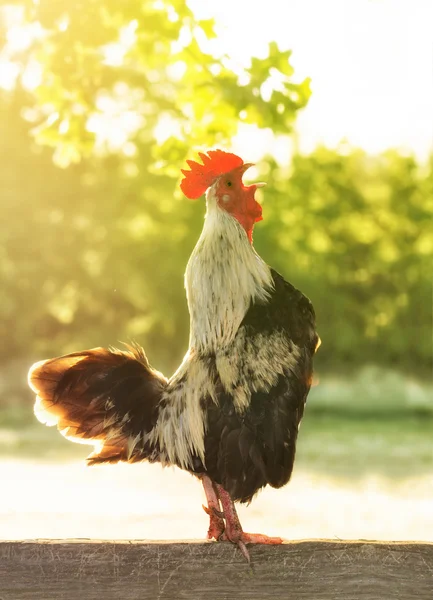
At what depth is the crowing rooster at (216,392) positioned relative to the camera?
511cm

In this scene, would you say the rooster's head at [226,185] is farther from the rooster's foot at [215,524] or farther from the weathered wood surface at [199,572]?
the weathered wood surface at [199,572]

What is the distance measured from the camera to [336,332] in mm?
32656

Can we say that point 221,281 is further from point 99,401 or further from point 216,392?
point 99,401

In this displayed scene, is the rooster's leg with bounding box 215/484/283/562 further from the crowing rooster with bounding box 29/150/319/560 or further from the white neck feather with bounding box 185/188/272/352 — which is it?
the white neck feather with bounding box 185/188/272/352

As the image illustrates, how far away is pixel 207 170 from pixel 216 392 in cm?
143

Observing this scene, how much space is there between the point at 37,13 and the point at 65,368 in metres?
3.99

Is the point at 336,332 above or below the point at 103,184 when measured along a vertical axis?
below

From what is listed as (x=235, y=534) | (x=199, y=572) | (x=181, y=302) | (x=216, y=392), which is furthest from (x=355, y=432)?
(x=199, y=572)

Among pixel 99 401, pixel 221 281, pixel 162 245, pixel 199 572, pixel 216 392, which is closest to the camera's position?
pixel 199 572

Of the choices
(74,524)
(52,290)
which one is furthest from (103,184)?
(74,524)

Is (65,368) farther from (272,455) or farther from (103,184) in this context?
(103,184)

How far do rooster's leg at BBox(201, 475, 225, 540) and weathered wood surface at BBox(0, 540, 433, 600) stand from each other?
24.8 inches

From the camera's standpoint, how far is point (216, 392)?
513cm

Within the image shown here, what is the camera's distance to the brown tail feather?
520cm
